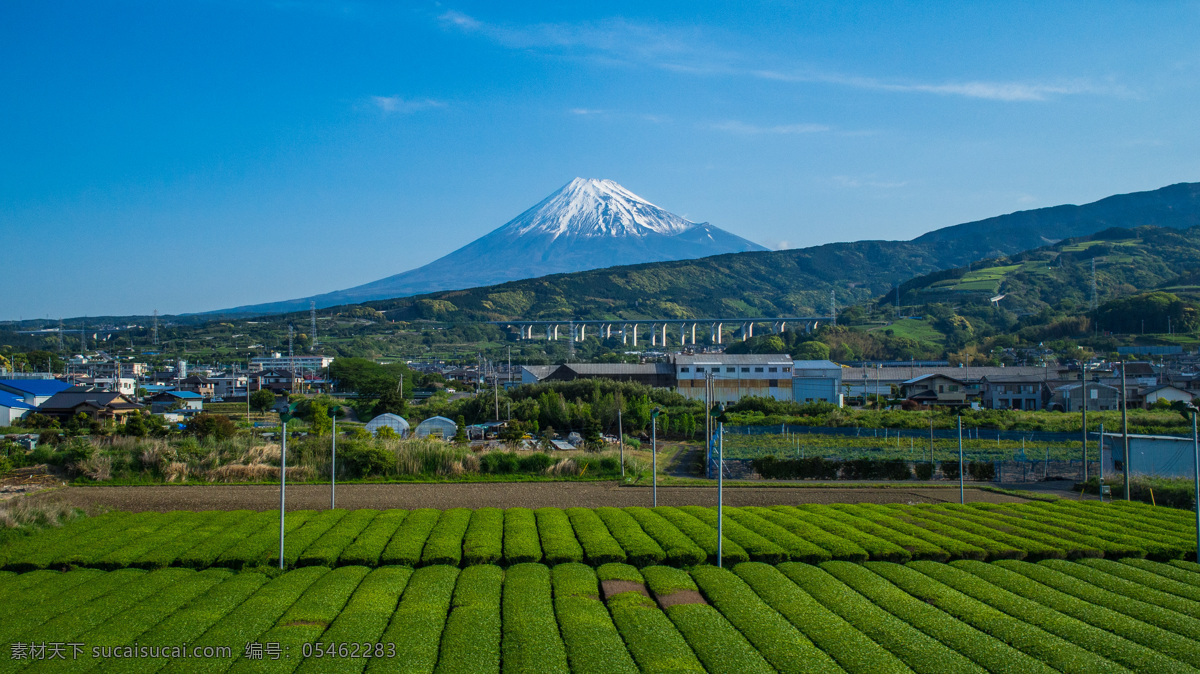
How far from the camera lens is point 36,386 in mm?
39562

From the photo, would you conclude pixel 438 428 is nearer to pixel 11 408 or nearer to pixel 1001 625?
pixel 11 408

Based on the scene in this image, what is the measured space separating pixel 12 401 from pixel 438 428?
21215 millimetres

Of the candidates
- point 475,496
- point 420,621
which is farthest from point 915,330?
point 420,621

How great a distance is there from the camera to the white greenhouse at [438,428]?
94.2ft

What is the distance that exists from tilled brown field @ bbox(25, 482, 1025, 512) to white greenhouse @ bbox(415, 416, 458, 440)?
364 inches

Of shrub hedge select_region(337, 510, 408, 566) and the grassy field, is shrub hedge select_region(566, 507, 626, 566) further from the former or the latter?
the grassy field

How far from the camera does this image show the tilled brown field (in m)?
16.6

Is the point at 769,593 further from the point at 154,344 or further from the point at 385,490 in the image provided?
the point at 154,344

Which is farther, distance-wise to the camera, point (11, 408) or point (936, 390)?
point (936, 390)

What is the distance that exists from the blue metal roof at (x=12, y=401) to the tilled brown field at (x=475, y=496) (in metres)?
20.5

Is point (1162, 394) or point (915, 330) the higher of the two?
point (915, 330)

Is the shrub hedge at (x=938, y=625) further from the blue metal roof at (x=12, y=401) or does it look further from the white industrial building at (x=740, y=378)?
the blue metal roof at (x=12, y=401)

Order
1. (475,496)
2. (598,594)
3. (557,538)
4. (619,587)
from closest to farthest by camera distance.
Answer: (598,594) < (619,587) < (557,538) < (475,496)

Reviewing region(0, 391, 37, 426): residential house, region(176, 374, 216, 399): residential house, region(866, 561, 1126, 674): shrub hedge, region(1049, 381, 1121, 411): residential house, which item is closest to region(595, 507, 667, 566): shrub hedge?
region(866, 561, 1126, 674): shrub hedge
